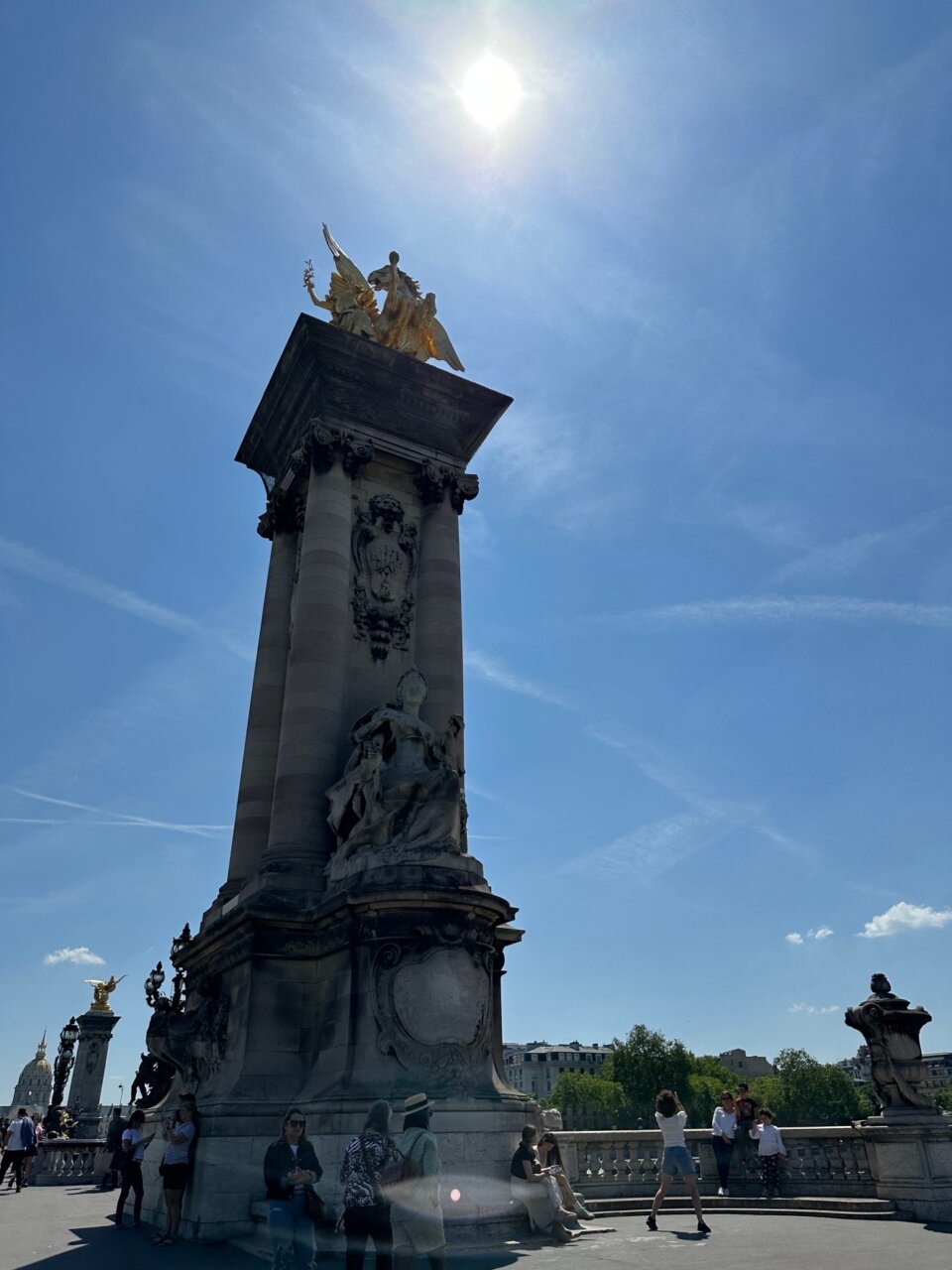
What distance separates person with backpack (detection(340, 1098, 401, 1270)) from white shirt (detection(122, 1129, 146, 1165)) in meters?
11.5

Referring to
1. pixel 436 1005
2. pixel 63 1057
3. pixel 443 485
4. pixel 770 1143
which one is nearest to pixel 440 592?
pixel 443 485

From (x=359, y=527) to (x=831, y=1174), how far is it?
629 inches

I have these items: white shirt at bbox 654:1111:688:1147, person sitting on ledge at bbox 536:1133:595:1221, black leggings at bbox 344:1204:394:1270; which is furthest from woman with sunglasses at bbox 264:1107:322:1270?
white shirt at bbox 654:1111:688:1147

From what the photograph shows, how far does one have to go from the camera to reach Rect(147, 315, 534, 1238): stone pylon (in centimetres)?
1399

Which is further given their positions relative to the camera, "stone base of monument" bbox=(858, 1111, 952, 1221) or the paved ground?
"stone base of monument" bbox=(858, 1111, 952, 1221)

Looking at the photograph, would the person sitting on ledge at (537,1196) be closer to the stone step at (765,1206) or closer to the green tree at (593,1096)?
the stone step at (765,1206)

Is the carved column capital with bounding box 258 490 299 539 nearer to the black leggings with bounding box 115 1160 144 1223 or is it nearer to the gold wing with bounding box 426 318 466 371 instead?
the gold wing with bounding box 426 318 466 371

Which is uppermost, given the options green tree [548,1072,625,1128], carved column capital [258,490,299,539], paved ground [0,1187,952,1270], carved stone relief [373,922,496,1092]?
carved column capital [258,490,299,539]

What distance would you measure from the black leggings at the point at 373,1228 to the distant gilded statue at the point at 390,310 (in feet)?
67.5

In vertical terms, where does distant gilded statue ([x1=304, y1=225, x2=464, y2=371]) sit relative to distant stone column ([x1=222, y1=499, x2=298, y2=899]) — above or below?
above

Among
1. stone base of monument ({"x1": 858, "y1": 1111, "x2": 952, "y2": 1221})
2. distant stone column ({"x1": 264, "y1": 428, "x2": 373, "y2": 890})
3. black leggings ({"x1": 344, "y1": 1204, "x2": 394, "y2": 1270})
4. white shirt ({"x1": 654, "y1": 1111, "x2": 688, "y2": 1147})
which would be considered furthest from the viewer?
distant stone column ({"x1": 264, "y1": 428, "x2": 373, "y2": 890})

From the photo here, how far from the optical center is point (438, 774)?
16.6 m

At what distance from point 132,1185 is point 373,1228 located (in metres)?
11.8

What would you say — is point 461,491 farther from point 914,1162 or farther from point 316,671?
point 914,1162
